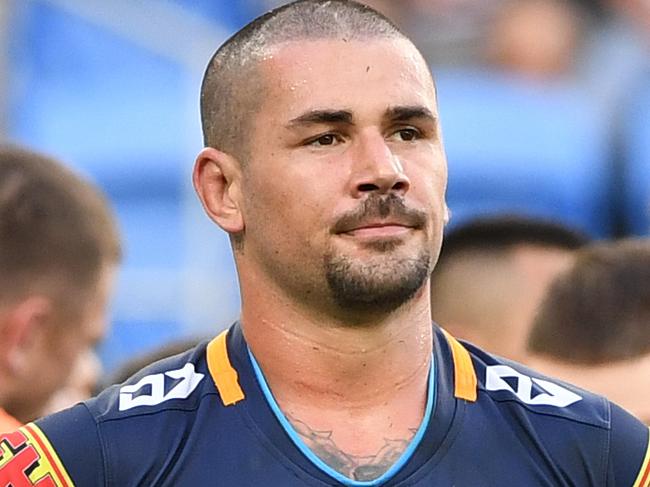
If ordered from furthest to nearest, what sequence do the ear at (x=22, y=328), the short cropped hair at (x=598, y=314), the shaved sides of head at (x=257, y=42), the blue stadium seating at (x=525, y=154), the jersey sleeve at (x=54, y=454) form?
1. the blue stadium seating at (x=525, y=154)
2. the ear at (x=22, y=328)
3. the short cropped hair at (x=598, y=314)
4. the shaved sides of head at (x=257, y=42)
5. the jersey sleeve at (x=54, y=454)

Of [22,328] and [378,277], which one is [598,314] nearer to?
[378,277]

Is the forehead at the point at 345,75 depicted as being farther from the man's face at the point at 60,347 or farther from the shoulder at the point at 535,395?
the man's face at the point at 60,347

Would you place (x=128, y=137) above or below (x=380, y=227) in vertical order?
above

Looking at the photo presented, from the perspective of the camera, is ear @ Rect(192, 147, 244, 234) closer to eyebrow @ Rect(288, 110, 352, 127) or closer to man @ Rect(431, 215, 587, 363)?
eyebrow @ Rect(288, 110, 352, 127)

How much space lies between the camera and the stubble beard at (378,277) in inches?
140

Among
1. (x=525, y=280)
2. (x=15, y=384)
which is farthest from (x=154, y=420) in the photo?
(x=525, y=280)

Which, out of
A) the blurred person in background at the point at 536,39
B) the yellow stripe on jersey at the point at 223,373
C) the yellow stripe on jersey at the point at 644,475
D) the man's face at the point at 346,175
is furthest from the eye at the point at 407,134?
the blurred person in background at the point at 536,39

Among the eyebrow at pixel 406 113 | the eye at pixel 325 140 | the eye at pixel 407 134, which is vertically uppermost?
the eyebrow at pixel 406 113

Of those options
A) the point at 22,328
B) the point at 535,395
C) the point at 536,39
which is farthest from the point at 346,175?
the point at 536,39

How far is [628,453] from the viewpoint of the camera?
368cm

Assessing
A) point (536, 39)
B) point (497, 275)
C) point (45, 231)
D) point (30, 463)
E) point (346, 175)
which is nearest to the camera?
point (30, 463)

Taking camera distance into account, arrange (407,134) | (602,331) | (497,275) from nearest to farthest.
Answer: (407,134), (602,331), (497,275)

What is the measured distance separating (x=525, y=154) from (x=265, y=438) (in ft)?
23.0

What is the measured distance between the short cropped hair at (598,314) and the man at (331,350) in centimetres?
118
